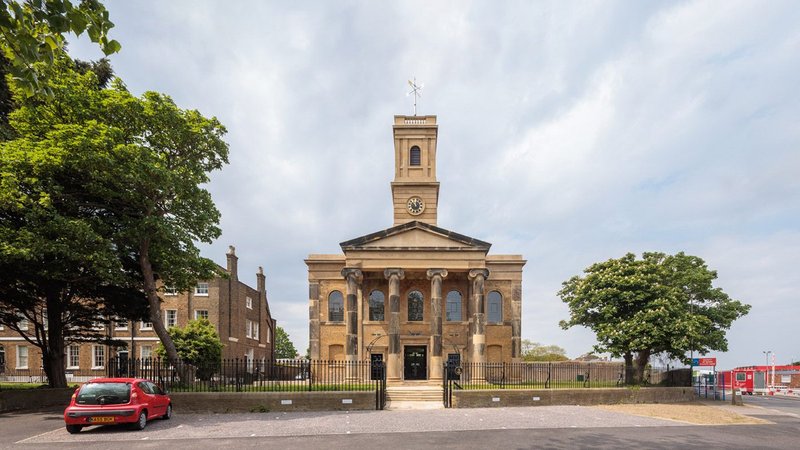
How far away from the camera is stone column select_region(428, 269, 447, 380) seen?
1407 inches

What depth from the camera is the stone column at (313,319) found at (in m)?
39.1

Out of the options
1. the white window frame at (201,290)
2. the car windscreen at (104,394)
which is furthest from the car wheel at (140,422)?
the white window frame at (201,290)

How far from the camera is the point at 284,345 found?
343ft

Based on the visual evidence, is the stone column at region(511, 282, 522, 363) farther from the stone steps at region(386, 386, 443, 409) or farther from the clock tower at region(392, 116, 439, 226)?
the stone steps at region(386, 386, 443, 409)

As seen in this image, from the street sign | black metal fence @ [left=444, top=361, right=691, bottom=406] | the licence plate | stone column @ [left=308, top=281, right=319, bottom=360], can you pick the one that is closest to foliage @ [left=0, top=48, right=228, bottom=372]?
the licence plate

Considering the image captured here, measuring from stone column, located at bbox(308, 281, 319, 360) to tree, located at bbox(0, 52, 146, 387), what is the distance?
18359 millimetres

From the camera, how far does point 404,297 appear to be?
4022 centimetres

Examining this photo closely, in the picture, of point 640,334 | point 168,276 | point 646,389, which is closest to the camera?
point 168,276

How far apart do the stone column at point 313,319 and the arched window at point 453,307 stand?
404 inches

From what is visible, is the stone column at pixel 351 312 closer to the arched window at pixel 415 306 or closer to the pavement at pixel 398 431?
the arched window at pixel 415 306

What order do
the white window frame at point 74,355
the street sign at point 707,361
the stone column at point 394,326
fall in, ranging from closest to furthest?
the street sign at point 707,361
the stone column at point 394,326
the white window frame at point 74,355

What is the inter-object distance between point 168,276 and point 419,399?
13.8m

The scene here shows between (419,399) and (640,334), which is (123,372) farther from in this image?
(640,334)

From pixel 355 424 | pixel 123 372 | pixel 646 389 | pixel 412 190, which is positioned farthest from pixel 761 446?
pixel 412 190
